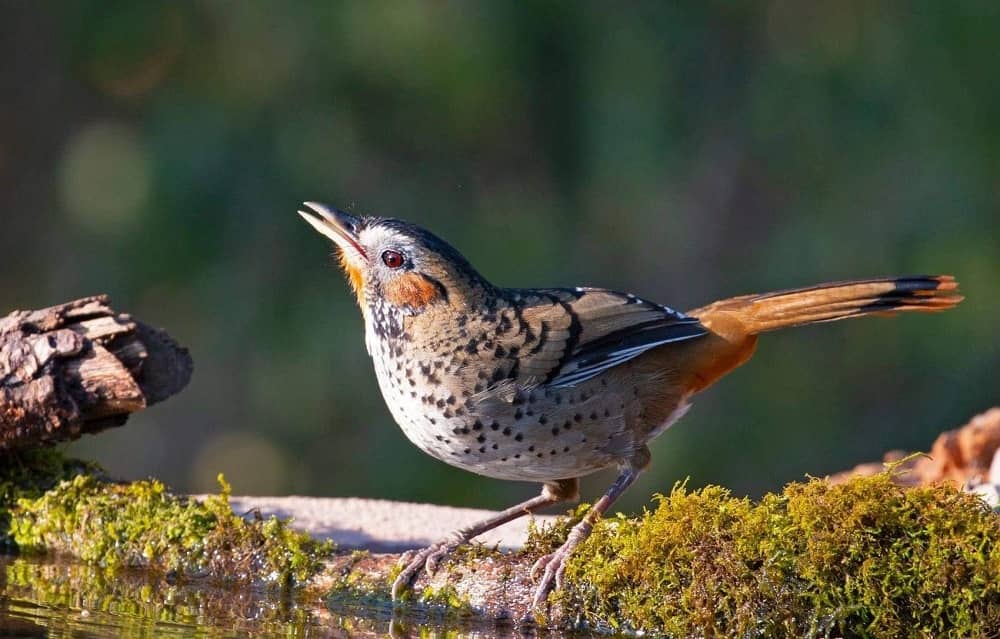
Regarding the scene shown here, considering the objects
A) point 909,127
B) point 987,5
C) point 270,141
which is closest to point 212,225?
point 270,141

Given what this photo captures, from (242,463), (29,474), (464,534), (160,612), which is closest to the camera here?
(160,612)

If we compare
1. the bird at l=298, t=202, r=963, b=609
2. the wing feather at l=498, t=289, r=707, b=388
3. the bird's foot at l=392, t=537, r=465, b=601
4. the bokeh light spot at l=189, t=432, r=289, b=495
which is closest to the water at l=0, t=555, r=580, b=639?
the bird's foot at l=392, t=537, r=465, b=601

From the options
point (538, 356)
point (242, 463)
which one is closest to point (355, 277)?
point (538, 356)

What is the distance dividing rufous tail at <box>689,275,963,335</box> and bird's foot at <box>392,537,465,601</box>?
49.8 inches

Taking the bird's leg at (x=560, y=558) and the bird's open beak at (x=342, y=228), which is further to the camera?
the bird's open beak at (x=342, y=228)

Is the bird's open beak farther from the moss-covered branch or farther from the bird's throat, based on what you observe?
the moss-covered branch

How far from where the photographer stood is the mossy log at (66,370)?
15.6 ft

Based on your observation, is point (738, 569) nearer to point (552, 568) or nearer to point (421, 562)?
point (552, 568)

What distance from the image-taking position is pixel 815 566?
3664mm

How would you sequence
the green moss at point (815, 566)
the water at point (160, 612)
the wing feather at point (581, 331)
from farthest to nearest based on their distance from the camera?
the wing feather at point (581, 331) → the water at point (160, 612) → the green moss at point (815, 566)

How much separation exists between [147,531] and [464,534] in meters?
1.17

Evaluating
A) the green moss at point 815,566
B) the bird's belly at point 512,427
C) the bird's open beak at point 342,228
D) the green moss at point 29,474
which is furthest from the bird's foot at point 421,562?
the green moss at point 29,474

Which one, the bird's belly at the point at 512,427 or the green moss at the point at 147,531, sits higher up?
the bird's belly at the point at 512,427

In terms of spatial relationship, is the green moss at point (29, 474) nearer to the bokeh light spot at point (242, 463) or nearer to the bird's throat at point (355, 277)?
the bird's throat at point (355, 277)
